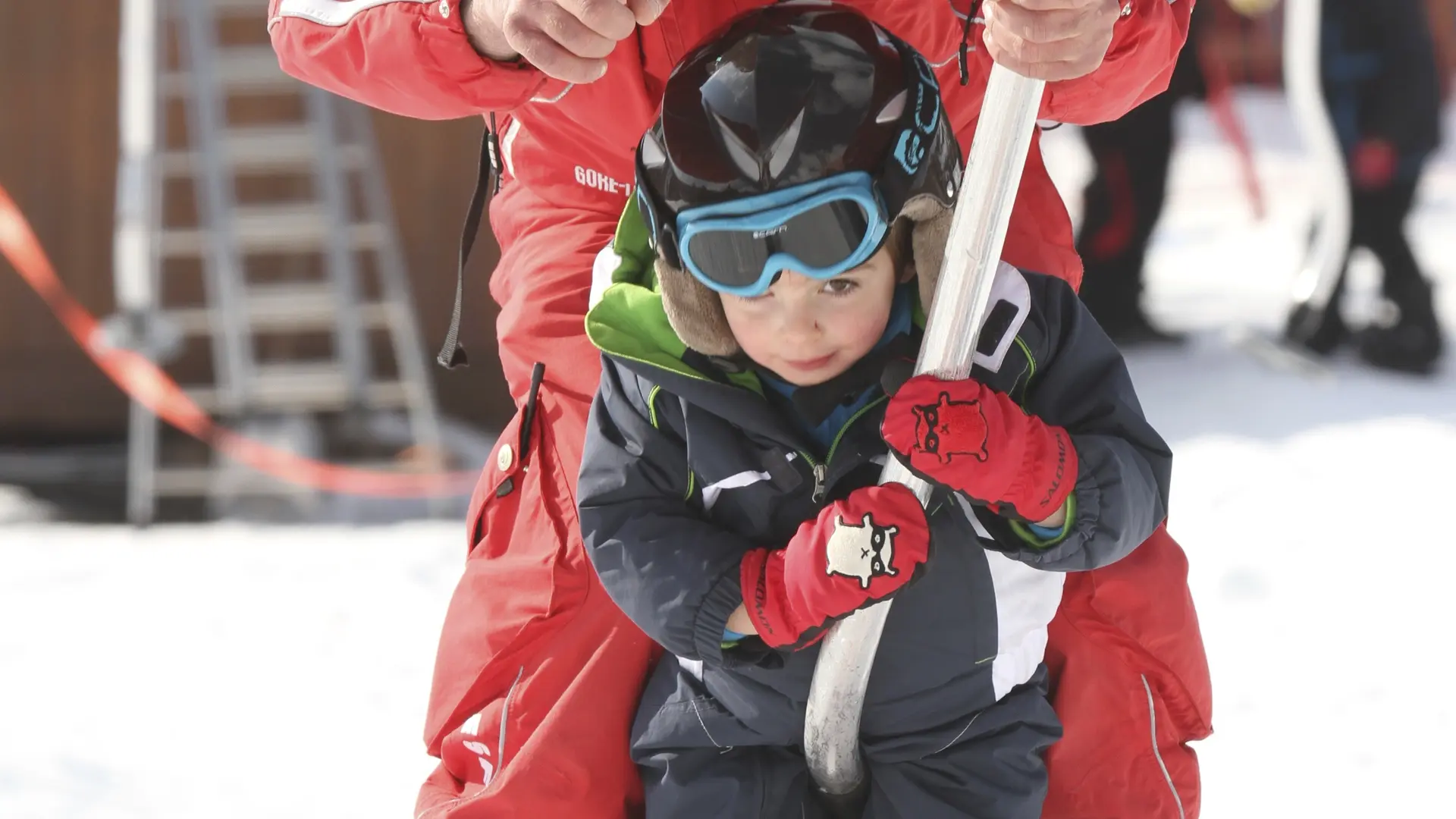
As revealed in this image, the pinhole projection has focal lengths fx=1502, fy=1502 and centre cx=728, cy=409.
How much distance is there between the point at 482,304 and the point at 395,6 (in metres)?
3.30

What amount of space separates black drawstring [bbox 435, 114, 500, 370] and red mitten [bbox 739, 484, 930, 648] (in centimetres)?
65

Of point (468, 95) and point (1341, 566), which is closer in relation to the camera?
point (468, 95)

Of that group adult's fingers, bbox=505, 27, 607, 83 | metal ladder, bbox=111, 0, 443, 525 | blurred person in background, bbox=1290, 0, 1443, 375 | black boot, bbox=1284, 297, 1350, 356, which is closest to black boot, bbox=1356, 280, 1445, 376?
blurred person in background, bbox=1290, 0, 1443, 375

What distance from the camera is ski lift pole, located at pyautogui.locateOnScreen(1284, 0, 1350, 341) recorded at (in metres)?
4.64

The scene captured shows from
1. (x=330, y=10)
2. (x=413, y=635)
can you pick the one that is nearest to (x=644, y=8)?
(x=330, y=10)

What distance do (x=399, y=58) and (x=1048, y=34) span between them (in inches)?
27.9

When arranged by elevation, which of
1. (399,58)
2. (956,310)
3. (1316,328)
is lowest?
(1316,328)

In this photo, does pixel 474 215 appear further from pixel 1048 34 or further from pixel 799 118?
pixel 1048 34

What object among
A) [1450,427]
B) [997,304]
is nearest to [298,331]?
[1450,427]

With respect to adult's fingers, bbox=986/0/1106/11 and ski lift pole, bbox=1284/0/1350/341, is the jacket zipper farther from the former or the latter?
ski lift pole, bbox=1284/0/1350/341

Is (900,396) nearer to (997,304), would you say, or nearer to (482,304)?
(997,304)

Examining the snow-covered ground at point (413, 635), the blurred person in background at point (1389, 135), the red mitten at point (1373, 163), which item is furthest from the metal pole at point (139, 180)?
the red mitten at point (1373, 163)

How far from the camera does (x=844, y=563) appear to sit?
1355mm

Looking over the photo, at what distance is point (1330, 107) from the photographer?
16.3ft
